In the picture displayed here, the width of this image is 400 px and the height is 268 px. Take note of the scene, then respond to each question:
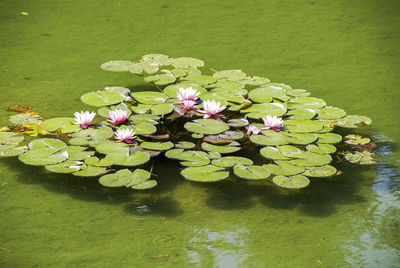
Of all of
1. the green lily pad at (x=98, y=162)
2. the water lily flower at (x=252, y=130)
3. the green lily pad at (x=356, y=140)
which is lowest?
the green lily pad at (x=98, y=162)

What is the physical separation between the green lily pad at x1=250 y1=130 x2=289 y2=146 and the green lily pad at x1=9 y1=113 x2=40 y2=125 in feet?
3.34

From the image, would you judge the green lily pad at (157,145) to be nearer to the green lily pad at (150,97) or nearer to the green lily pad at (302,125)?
the green lily pad at (150,97)

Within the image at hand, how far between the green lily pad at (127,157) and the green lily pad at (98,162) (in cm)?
2

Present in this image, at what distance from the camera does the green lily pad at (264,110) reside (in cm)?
243

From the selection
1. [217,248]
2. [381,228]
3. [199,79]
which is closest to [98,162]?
[217,248]

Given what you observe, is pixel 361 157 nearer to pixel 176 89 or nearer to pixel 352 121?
pixel 352 121

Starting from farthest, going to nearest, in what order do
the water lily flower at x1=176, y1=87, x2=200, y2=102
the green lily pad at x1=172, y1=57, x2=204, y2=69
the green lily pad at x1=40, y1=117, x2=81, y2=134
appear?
the green lily pad at x1=172, y1=57, x2=204, y2=69
the water lily flower at x1=176, y1=87, x2=200, y2=102
the green lily pad at x1=40, y1=117, x2=81, y2=134

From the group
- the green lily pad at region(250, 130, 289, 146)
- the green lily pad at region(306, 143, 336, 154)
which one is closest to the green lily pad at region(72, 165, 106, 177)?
the green lily pad at region(250, 130, 289, 146)

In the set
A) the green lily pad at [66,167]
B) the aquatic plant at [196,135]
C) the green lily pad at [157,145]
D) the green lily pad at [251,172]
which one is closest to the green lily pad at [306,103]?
the aquatic plant at [196,135]

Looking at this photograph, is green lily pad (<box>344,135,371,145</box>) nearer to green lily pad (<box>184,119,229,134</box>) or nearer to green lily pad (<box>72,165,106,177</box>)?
green lily pad (<box>184,119,229,134</box>)

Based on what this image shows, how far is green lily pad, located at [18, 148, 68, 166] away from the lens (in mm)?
2114

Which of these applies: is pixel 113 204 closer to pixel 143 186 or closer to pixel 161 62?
pixel 143 186

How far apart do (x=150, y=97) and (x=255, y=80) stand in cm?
59

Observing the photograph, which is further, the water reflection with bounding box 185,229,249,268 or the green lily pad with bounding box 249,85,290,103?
the green lily pad with bounding box 249,85,290,103
